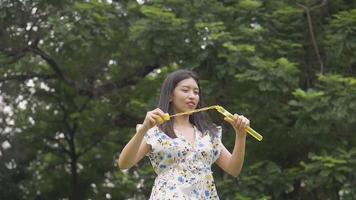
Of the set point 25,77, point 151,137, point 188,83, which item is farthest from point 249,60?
point 25,77

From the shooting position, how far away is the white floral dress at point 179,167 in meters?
2.60

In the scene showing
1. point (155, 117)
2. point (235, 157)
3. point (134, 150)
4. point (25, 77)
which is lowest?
point (235, 157)

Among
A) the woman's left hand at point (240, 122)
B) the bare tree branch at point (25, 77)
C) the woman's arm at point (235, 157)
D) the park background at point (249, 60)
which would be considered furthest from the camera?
the bare tree branch at point (25, 77)

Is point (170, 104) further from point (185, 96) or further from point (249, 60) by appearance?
point (249, 60)

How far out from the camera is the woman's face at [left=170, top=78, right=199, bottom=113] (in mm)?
2697

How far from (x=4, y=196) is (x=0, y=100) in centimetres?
147

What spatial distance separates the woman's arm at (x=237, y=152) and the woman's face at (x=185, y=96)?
19 centimetres

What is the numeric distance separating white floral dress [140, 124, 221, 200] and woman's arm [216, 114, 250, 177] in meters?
0.11

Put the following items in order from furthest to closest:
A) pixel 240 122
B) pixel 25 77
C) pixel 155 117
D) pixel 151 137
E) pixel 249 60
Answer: pixel 25 77, pixel 249 60, pixel 151 137, pixel 240 122, pixel 155 117

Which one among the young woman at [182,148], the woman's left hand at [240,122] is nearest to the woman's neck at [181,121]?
the young woman at [182,148]

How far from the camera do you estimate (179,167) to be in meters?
2.62

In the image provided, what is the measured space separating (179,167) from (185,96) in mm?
279

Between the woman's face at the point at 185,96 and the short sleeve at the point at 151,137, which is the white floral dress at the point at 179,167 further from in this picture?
the woman's face at the point at 185,96

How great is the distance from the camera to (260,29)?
605 centimetres
